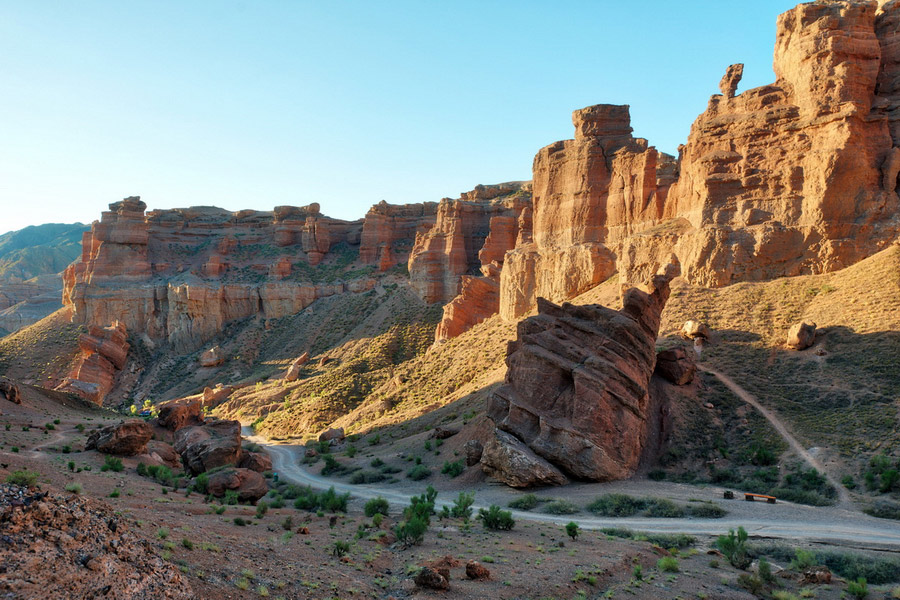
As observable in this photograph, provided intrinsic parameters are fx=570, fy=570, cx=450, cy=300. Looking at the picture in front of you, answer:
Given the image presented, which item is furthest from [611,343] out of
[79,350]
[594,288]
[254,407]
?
[79,350]

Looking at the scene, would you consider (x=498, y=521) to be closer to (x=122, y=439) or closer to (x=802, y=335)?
(x=122, y=439)

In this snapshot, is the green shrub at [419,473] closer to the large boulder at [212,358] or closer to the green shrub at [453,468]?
the green shrub at [453,468]

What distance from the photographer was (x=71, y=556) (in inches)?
316

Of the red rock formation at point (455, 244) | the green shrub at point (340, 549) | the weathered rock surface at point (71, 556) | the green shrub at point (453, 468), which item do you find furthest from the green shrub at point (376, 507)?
the red rock formation at point (455, 244)

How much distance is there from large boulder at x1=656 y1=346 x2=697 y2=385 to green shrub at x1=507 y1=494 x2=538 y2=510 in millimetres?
12517

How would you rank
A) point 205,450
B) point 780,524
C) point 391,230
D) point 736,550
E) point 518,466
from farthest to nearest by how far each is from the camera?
point 391,230 < point 205,450 < point 518,466 < point 780,524 < point 736,550

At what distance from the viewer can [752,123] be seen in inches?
1597

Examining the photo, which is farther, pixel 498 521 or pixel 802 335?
pixel 802 335

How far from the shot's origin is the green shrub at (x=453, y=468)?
30.9 m

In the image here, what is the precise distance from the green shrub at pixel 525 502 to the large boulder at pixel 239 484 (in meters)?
10.7

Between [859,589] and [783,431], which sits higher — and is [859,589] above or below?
below

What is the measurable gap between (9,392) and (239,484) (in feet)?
70.8

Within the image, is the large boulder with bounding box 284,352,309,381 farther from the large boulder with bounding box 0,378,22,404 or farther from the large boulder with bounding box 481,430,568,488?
the large boulder with bounding box 481,430,568,488

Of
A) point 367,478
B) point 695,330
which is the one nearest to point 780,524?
point 695,330
